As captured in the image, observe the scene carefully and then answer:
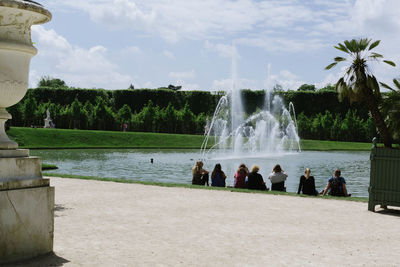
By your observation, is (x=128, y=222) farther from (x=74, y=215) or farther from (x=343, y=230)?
(x=343, y=230)

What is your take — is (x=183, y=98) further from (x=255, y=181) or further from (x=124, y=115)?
(x=255, y=181)

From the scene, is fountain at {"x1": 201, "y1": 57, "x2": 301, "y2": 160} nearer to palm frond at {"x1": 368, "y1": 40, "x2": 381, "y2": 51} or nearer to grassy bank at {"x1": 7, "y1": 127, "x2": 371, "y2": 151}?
grassy bank at {"x1": 7, "y1": 127, "x2": 371, "y2": 151}

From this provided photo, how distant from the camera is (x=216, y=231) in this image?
8227 millimetres

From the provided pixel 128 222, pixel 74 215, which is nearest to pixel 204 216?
pixel 128 222

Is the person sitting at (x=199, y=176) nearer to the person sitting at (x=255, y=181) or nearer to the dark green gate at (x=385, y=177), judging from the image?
the person sitting at (x=255, y=181)

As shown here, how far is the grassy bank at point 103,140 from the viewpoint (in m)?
40.1

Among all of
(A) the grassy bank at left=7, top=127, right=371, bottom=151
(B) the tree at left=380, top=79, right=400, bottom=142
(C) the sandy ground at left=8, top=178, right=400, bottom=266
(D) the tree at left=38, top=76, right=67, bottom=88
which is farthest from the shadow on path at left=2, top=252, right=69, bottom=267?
(D) the tree at left=38, top=76, right=67, bottom=88

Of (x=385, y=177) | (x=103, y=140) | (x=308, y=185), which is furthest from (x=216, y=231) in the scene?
(x=103, y=140)

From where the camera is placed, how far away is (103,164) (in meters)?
25.6

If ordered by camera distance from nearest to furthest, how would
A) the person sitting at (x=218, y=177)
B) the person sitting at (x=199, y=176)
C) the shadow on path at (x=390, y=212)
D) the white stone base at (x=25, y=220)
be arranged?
the white stone base at (x=25, y=220) < the shadow on path at (x=390, y=212) < the person sitting at (x=218, y=177) < the person sitting at (x=199, y=176)

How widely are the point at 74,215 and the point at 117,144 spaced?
34.7 m

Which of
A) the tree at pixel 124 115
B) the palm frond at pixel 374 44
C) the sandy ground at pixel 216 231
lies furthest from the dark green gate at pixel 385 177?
the tree at pixel 124 115

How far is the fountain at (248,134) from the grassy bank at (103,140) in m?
2.22

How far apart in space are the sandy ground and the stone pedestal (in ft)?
0.95
